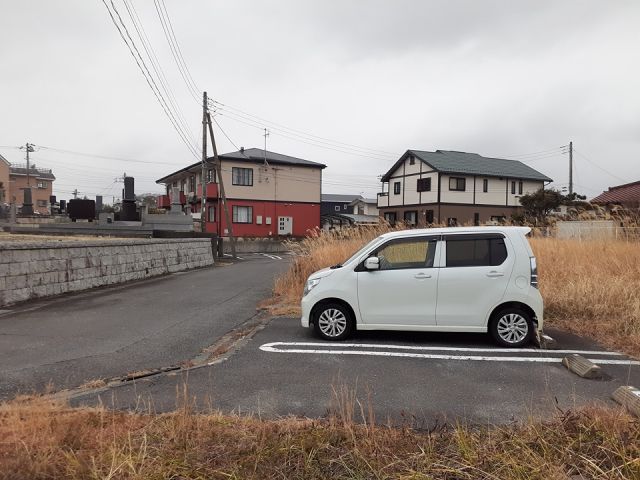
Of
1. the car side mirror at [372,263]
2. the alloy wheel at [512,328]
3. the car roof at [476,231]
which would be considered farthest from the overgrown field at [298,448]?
the car roof at [476,231]

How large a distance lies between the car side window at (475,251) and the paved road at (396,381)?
3.77 ft

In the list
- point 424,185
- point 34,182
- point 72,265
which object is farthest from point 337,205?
point 72,265

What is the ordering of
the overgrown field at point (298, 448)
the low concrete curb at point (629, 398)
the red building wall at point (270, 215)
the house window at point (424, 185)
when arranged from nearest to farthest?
1. the overgrown field at point (298, 448)
2. the low concrete curb at point (629, 398)
3. the red building wall at point (270, 215)
4. the house window at point (424, 185)

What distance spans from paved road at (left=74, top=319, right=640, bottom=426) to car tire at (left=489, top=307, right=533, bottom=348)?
177 mm

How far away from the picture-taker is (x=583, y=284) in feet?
26.6

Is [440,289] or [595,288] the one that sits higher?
[440,289]

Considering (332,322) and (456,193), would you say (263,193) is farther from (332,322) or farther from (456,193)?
(332,322)

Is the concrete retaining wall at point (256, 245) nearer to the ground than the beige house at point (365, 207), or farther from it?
nearer to the ground

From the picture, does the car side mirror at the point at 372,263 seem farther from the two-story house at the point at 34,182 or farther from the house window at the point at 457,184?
the two-story house at the point at 34,182

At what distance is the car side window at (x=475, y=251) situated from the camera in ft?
20.5

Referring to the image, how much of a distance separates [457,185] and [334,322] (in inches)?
1411

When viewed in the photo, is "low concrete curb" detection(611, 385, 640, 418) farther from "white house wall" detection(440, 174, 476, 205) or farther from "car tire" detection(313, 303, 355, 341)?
"white house wall" detection(440, 174, 476, 205)

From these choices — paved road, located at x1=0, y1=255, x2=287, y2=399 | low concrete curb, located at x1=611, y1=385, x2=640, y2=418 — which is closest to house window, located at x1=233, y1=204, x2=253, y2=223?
paved road, located at x1=0, y1=255, x2=287, y2=399

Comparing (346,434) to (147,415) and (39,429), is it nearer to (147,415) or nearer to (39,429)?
(147,415)
